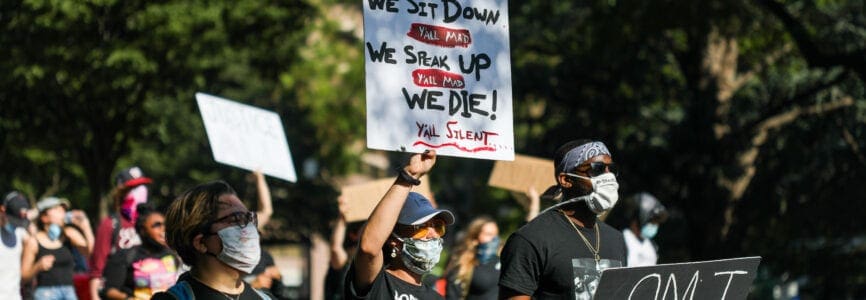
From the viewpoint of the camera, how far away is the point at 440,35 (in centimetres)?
573

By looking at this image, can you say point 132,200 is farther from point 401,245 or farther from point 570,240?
point 570,240

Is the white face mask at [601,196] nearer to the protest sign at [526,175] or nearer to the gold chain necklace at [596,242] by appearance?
the gold chain necklace at [596,242]

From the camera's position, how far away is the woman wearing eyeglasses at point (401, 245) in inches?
202

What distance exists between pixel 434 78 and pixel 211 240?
1.55 m

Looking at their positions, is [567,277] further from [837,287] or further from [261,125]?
[837,287]

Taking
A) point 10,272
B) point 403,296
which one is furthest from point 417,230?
point 10,272

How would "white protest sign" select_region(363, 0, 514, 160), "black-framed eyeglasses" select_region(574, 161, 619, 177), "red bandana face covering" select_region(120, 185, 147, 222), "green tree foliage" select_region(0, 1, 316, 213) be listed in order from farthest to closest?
"green tree foliage" select_region(0, 1, 316, 213)
"red bandana face covering" select_region(120, 185, 147, 222)
"black-framed eyeglasses" select_region(574, 161, 619, 177)
"white protest sign" select_region(363, 0, 514, 160)

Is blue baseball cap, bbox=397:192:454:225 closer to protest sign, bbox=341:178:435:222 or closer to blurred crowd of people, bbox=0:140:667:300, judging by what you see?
blurred crowd of people, bbox=0:140:667:300

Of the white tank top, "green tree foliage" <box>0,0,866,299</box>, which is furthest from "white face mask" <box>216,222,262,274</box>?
"green tree foliage" <box>0,0,866,299</box>

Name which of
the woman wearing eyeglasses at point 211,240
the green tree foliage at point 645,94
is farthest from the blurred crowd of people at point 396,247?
the green tree foliage at point 645,94

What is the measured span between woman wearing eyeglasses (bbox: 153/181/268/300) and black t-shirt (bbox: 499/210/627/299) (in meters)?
1.44

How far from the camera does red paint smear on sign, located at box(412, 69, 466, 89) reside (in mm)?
5613

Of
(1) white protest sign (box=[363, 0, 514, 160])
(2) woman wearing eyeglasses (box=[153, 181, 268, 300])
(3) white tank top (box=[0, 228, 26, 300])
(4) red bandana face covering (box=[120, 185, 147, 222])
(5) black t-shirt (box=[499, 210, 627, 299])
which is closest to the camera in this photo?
(2) woman wearing eyeglasses (box=[153, 181, 268, 300])

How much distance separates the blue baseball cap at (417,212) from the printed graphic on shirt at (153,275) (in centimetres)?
277
